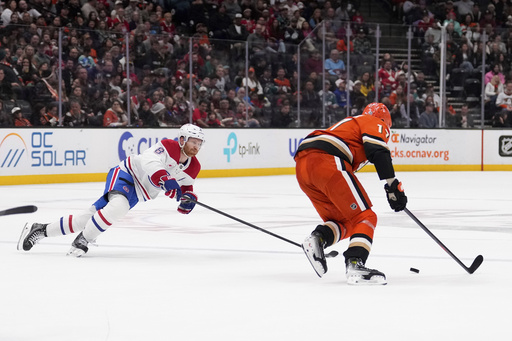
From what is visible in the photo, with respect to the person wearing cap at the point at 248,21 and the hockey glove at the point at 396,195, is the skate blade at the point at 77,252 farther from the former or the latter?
the person wearing cap at the point at 248,21

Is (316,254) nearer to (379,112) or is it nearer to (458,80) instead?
(379,112)

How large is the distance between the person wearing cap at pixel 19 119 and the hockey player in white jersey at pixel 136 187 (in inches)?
254

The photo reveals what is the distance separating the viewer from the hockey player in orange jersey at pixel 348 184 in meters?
4.54

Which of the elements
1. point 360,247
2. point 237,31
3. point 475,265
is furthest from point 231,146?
point 360,247

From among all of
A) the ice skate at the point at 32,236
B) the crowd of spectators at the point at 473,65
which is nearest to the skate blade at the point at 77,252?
the ice skate at the point at 32,236

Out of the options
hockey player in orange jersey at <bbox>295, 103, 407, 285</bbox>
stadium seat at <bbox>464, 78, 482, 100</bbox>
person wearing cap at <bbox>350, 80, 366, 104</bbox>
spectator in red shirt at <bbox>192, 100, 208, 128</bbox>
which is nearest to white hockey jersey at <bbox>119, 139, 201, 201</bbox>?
hockey player in orange jersey at <bbox>295, 103, 407, 285</bbox>

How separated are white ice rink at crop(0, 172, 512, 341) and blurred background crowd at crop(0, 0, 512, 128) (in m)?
4.17

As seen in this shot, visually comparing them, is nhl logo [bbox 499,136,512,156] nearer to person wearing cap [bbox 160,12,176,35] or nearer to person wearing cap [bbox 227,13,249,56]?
person wearing cap [bbox 227,13,249,56]

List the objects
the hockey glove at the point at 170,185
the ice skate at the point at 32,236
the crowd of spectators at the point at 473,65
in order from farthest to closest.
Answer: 1. the crowd of spectators at the point at 473,65
2. the ice skate at the point at 32,236
3. the hockey glove at the point at 170,185

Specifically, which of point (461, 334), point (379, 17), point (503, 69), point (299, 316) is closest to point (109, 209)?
point (299, 316)

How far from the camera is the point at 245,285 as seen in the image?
449 centimetres

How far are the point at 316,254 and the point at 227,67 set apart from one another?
9.79 meters

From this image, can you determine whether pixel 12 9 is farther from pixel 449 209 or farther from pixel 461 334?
pixel 461 334

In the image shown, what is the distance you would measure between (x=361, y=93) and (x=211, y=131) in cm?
297
